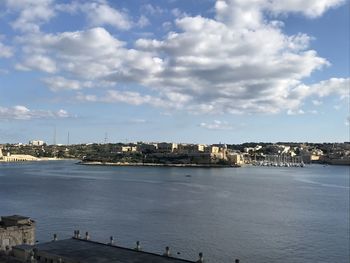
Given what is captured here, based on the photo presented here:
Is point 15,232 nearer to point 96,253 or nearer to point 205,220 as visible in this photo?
point 96,253

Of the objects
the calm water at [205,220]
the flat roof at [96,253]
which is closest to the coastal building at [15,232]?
the flat roof at [96,253]

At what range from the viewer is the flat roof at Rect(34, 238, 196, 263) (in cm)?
1797

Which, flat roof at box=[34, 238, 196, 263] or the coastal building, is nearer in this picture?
flat roof at box=[34, 238, 196, 263]

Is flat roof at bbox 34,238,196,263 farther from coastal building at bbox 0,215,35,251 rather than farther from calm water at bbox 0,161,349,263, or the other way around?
calm water at bbox 0,161,349,263

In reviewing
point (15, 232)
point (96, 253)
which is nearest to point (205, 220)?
point (15, 232)

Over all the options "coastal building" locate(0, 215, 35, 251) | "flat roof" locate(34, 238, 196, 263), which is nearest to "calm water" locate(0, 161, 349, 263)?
"coastal building" locate(0, 215, 35, 251)

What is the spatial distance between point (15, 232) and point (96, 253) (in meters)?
5.68

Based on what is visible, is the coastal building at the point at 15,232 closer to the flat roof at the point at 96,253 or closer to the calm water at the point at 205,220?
the flat roof at the point at 96,253

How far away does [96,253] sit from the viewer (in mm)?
18906

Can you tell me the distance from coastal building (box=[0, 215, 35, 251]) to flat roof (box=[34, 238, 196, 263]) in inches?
120

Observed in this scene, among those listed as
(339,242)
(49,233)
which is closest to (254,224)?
(339,242)

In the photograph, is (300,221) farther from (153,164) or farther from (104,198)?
(153,164)

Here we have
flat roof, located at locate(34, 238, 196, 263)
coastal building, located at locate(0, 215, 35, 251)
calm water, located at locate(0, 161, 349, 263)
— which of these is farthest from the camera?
calm water, located at locate(0, 161, 349, 263)

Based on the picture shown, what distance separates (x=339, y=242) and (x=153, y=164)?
6293 inches
